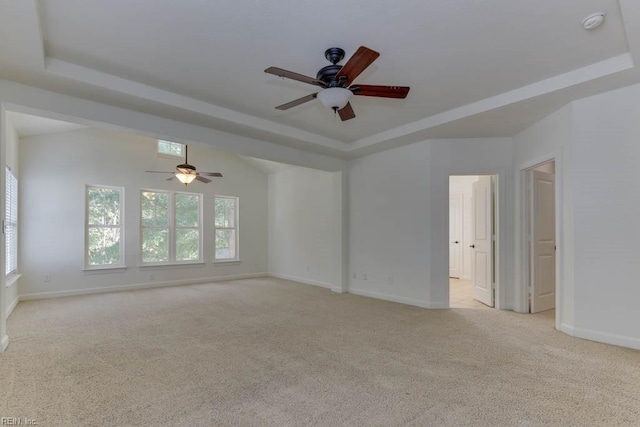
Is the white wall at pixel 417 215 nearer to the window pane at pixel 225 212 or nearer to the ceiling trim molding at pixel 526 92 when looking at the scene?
the ceiling trim molding at pixel 526 92

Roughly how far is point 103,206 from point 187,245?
1.84 meters

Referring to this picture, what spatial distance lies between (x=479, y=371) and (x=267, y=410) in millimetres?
1749

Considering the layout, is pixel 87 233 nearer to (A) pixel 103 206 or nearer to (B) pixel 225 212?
(A) pixel 103 206

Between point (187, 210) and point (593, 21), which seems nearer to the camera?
point (593, 21)

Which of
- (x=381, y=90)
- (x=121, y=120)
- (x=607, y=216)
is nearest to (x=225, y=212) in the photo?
(x=121, y=120)

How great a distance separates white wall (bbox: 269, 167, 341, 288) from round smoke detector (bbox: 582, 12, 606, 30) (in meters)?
4.42

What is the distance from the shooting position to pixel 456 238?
8.47m

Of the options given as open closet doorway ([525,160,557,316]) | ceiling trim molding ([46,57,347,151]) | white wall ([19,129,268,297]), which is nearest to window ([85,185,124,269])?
white wall ([19,129,268,297])

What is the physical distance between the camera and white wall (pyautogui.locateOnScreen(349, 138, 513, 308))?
4949 millimetres

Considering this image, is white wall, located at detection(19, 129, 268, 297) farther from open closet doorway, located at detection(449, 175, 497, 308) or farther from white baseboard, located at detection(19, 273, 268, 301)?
open closet doorway, located at detection(449, 175, 497, 308)

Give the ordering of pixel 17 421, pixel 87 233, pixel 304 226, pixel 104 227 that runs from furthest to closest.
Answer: pixel 304 226 → pixel 104 227 → pixel 87 233 → pixel 17 421

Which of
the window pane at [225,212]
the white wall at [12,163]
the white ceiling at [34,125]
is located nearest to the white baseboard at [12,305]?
the white wall at [12,163]

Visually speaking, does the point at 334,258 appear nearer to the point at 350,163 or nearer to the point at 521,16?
the point at 350,163

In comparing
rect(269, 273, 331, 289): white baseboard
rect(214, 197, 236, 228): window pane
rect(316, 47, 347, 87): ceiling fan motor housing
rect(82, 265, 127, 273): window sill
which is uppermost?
rect(316, 47, 347, 87): ceiling fan motor housing
